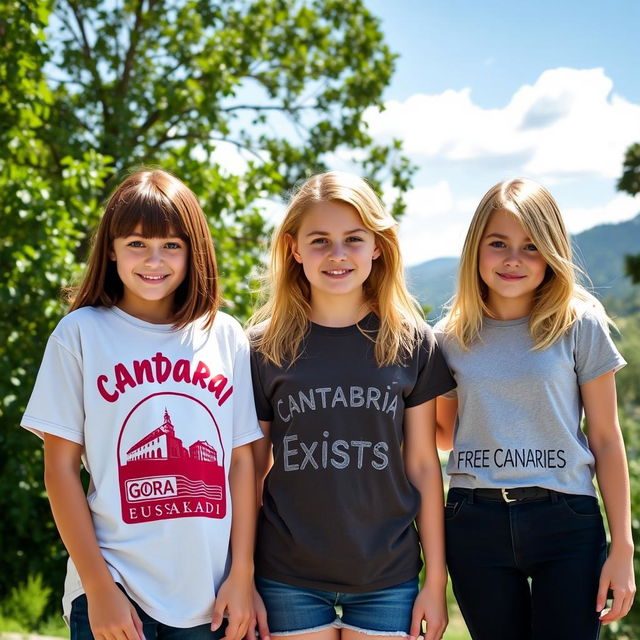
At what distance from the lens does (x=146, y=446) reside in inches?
80.3

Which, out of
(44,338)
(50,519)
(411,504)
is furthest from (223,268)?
(411,504)

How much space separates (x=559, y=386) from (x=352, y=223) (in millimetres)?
747

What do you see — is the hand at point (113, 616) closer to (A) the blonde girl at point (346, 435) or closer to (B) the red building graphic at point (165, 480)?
(B) the red building graphic at point (165, 480)

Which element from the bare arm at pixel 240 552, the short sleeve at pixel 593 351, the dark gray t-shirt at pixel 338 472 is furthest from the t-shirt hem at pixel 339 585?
the short sleeve at pixel 593 351

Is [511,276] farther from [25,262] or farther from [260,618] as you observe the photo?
[25,262]

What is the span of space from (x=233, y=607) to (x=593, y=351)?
1.20 meters

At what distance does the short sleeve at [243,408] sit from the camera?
2195 mm

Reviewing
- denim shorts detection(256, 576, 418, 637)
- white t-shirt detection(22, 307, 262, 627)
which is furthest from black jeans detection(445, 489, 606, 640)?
white t-shirt detection(22, 307, 262, 627)

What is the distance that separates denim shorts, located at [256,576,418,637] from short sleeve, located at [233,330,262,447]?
0.40 m

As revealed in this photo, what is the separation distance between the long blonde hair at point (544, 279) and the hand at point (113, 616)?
117cm

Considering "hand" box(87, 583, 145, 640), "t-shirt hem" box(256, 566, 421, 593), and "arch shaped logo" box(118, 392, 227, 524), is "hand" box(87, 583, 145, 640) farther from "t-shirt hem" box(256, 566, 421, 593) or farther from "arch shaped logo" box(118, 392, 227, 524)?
"t-shirt hem" box(256, 566, 421, 593)

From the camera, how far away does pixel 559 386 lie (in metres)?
2.29

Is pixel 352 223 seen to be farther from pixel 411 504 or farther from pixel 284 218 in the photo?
pixel 411 504

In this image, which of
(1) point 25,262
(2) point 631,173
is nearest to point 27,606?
(1) point 25,262
